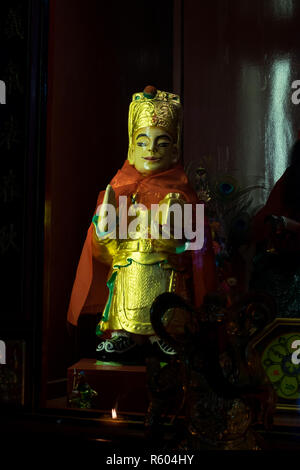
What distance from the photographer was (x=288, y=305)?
2.07m

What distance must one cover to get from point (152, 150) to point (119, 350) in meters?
0.79

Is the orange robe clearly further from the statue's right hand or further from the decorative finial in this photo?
the decorative finial

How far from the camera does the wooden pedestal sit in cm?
177

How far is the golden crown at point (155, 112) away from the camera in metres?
2.27

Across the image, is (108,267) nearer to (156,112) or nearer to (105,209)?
(105,209)

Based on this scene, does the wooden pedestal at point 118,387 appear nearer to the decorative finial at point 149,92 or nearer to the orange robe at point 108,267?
the orange robe at point 108,267

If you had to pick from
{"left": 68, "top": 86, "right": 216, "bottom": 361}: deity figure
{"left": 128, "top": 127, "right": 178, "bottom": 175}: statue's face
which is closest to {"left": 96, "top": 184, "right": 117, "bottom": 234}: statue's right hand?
{"left": 68, "top": 86, "right": 216, "bottom": 361}: deity figure

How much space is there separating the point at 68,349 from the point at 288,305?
0.87 meters

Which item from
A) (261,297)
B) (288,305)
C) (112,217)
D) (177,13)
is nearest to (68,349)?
(112,217)

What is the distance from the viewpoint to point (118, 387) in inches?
71.2

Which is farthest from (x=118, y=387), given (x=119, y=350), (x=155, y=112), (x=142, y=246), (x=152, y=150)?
(x=155, y=112)

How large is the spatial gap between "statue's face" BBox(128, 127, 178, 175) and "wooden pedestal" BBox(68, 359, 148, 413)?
2.71 feet

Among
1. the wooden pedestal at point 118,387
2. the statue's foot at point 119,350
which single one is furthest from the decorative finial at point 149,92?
the wooden pedestal at point 118,387

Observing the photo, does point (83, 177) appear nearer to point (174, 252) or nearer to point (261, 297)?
point (174, 252)
